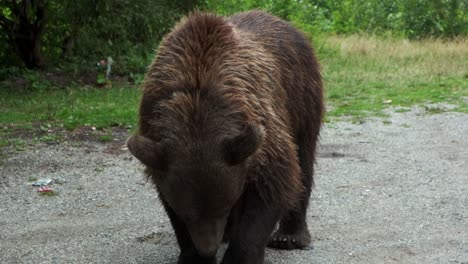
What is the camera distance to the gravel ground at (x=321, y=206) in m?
6.41

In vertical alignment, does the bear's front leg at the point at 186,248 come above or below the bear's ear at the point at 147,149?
below

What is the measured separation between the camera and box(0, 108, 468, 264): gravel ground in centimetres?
641

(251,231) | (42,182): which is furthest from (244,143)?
(42,182)

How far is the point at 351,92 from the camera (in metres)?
14.0

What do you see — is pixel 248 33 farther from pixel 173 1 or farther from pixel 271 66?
pixel 173 1

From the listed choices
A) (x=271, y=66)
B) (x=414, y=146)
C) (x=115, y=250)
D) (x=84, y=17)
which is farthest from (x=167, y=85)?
(x=84, y=17)

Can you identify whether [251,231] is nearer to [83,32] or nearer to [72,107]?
[72,107]

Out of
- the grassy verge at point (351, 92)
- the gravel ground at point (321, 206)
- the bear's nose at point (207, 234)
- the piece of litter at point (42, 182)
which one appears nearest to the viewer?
the bear's nose at point (207, 234)

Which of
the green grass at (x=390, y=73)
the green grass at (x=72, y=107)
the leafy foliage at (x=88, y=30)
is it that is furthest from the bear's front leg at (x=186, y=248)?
the leafy foliage at (x=88, y=30)

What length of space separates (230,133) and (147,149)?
0.51 m

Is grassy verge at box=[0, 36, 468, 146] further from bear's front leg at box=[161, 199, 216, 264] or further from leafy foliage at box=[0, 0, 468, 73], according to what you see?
bear's front leg at box=[161, 199, 216, 264]

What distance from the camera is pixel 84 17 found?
573 inches

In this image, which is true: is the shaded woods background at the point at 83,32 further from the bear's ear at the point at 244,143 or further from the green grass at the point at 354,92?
the bear's ear at the point at 244,143

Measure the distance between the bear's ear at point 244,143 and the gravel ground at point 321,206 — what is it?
168 cm
